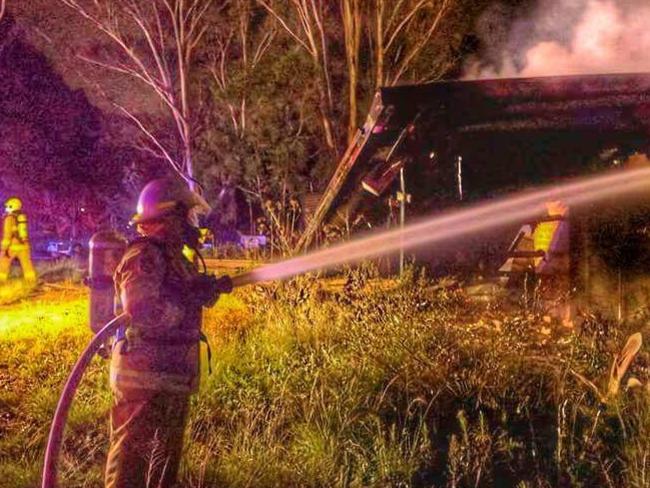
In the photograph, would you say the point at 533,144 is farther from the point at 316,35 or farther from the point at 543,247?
the point at 316,35

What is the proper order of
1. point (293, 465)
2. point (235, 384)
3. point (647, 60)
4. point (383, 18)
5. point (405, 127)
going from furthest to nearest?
point (383, 18) < point (647, 60) < point (405, 127) < point (235, 384) < point (293, 465)

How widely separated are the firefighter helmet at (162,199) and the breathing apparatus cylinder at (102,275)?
417 mm

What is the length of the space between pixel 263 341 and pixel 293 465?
262cm

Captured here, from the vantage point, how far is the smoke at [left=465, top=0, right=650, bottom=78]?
30.6ft

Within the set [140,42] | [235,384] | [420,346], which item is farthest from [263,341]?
[140,42]

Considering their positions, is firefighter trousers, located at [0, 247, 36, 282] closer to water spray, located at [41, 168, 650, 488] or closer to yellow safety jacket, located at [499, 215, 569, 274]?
water spray, located at [41, 168, 650, 488]

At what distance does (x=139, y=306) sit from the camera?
3549 mm

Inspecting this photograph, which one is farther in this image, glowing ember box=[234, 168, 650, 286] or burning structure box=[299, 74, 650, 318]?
glowing ember box=[234, 168, 650, 286]

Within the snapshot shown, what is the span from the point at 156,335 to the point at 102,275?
66 centimetres

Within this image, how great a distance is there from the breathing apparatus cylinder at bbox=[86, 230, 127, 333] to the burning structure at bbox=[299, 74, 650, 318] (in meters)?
2.62

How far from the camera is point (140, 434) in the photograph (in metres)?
3.74

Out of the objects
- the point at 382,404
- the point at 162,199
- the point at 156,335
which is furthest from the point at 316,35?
the point at 156,335

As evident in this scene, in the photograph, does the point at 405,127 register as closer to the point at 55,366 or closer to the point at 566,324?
the point at 566,324

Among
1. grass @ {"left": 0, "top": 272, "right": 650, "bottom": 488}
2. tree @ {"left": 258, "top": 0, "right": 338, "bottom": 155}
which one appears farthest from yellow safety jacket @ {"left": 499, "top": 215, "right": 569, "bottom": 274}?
tree @ {"left": 258, "top": 0, "right": 338, "bottom": 155}
